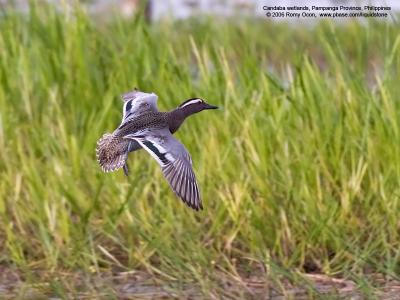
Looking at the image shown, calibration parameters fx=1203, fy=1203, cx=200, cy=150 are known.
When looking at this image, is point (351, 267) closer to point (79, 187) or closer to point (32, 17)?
point (79, 187)

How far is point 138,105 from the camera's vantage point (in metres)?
3.26

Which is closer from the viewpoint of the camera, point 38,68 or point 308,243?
point 308,243

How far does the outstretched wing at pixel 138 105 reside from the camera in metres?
3.21

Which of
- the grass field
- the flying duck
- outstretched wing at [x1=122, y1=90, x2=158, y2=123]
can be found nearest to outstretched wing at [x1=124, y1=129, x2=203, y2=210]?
the flying duck

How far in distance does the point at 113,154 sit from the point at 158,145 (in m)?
0.13

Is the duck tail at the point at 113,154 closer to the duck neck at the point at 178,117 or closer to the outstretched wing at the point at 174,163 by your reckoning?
the outstretched wing at the point at 174,163

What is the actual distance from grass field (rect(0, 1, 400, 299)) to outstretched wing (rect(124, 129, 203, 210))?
888 millimetres

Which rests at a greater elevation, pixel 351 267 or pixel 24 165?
pixel 24 165

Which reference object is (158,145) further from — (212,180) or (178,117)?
(212,180)

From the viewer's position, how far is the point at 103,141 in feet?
10.1

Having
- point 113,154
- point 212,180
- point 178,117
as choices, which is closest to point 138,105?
point 178,117

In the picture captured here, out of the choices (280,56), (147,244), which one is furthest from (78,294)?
(280,56)

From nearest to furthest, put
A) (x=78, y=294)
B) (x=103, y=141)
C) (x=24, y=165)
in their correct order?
1. (x=103, y=141)
2. (x=78, y=294)
3. (x=24, y=165)

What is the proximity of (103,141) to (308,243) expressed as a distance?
1216mm
